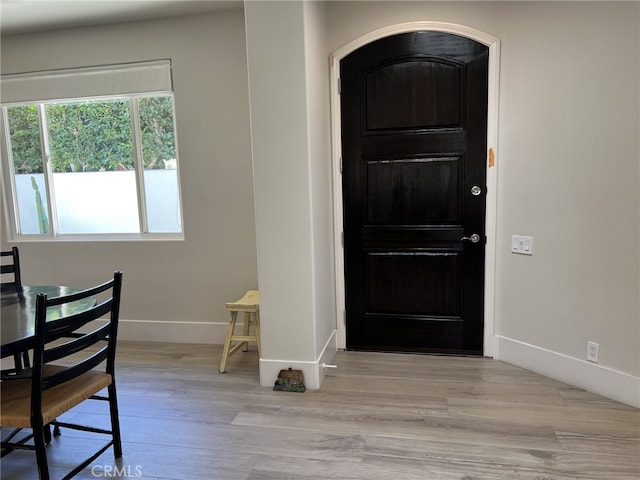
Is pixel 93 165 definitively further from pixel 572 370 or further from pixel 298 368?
pixel 572 370

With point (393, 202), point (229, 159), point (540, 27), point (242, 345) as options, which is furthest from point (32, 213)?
point (540, 27)

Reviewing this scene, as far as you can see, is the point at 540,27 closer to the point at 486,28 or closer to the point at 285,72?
the point at 486,28

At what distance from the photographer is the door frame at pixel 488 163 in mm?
3055

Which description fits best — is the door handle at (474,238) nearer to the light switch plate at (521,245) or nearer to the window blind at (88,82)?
the light switch plate at (521,245)

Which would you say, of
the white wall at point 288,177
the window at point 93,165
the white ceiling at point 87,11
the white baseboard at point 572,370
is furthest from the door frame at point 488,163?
the window at point 93,165

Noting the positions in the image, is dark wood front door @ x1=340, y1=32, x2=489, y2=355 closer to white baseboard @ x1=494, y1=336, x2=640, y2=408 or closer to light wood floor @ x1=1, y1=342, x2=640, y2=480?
white baseboard @ x1=494, y1=336, x2=640, y2=408

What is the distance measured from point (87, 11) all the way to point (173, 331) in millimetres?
2596

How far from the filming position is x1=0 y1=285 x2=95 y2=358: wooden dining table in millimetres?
1762

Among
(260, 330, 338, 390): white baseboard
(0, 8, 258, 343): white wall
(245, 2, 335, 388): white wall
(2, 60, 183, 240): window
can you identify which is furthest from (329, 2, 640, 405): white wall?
(2, 60, 183, 240): window

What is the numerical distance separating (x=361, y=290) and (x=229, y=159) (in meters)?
1.49

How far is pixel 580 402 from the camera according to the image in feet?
8.71

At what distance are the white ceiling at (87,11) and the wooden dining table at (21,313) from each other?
80.1 inches

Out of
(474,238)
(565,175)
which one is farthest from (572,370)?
(565,175)

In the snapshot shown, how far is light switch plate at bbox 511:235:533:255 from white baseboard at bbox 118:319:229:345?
92.4 inches
